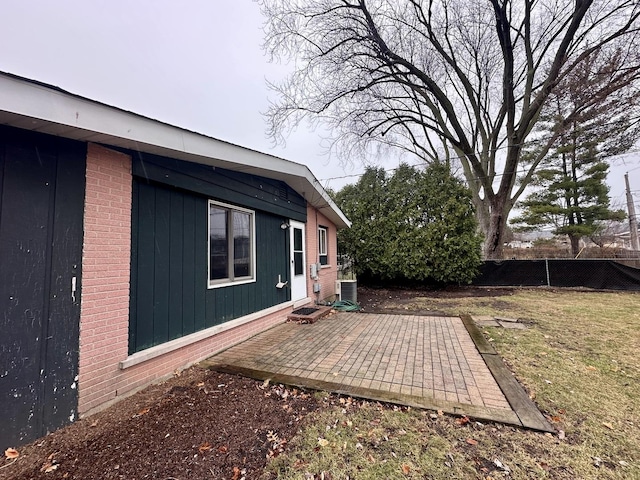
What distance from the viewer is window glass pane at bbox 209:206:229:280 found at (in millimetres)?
4141

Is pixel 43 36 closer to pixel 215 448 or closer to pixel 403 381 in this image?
pixel 215 448

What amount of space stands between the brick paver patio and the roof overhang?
9.24 feet

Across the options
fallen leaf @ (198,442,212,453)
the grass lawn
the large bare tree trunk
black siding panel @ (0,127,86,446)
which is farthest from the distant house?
the large bare tree trunk

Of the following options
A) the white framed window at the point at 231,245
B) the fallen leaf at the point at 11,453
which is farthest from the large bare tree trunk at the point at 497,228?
the fallen leaf at the point at 11,453

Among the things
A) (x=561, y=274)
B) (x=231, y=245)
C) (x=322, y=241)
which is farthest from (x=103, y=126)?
(x=561, y=274)

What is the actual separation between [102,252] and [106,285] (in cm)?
33

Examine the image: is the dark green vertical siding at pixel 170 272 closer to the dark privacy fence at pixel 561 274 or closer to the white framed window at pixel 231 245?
the white framed window at pixel 231 245

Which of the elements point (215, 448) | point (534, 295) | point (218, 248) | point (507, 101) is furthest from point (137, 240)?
point (507, 101)

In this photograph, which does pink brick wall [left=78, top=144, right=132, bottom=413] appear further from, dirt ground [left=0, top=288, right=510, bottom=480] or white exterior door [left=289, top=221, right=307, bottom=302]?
white exterior door [left=289, top=221, right=307, bottom=302]

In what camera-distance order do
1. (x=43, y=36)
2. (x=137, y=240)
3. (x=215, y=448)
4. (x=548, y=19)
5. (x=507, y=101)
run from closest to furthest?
(x=215, y=448)
(x=137, y=240)
(x=43, y=36)
(x=548, y=19)
(x=507, y=101)

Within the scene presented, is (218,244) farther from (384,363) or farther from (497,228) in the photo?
(497,228)

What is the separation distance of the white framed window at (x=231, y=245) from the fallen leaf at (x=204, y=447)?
221 centimetres

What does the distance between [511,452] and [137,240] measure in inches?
156

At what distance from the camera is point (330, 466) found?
1912mm
